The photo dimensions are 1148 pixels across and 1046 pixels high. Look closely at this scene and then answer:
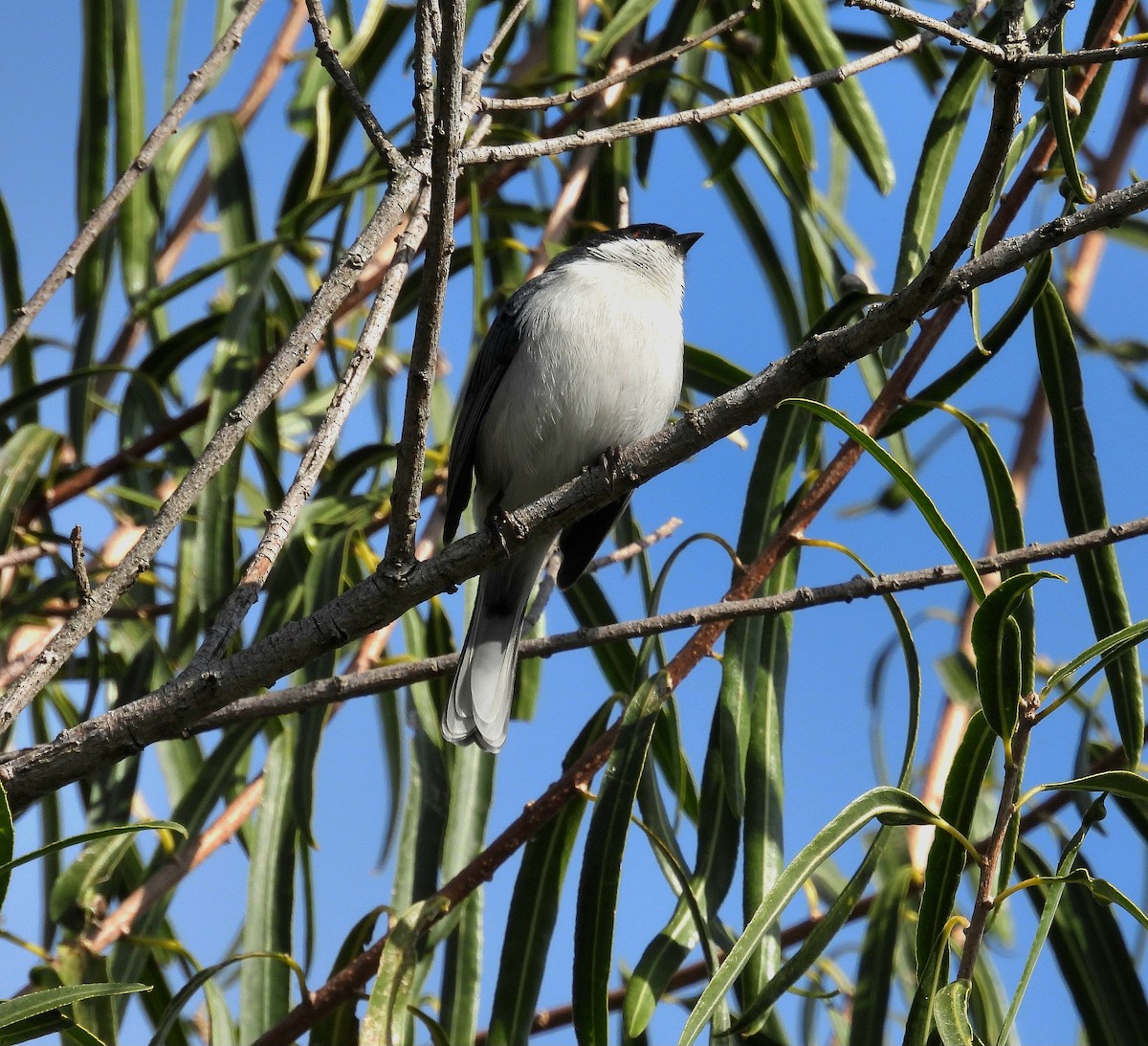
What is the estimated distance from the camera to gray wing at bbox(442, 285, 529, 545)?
11.3ft

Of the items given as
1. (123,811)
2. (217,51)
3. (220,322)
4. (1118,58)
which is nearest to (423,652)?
(123,811)

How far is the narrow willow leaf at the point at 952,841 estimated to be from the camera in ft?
7.19

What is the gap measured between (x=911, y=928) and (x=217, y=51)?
273 centimetres

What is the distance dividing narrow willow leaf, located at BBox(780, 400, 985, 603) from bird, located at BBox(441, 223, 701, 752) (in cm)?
129

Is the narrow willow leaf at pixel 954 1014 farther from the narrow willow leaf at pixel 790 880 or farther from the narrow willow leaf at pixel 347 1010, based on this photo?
the narrow willow leaf at pixel 347 1010

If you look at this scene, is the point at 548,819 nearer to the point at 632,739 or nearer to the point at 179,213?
A: the point at 632,739

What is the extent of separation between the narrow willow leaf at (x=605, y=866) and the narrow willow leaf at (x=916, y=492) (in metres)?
0.83

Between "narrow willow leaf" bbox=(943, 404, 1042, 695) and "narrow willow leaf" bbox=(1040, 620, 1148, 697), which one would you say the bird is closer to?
"narrow willow leaf" bbox=(943, 404, 1042, 695)

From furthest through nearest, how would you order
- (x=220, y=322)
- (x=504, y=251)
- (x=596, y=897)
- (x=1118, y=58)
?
(x=504, y=251), (x=220, y=322), (x=596, y=897), (x=1118, y=58)

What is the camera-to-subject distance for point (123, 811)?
317cm

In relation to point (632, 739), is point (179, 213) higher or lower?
higher

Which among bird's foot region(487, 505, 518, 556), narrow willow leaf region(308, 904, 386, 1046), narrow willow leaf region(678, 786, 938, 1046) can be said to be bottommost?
narrow willow leaf region(308, 904, 386, 1046)

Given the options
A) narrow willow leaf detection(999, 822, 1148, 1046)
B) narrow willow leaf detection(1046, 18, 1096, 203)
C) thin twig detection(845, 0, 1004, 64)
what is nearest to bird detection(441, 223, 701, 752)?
narrow willow leaf detection(1046, 18, 1096, 203)

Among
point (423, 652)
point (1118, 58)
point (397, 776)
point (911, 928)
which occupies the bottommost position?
point (911, 928)
